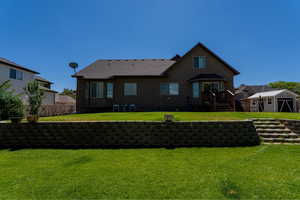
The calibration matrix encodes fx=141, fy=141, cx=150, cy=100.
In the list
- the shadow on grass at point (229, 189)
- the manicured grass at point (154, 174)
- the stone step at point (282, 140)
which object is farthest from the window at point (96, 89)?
the shadow on grass at point (229, 189)

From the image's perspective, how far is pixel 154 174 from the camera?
11.4ft

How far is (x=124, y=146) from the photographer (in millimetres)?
5902

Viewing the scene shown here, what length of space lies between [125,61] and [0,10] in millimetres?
10970

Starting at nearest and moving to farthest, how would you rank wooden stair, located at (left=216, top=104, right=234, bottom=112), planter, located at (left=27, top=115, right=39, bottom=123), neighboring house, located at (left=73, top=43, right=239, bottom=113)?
1. planter, located at (left=27, top=115, right=39, bottom=123)
2. wooden stair, located at (left=216, top=104, right=234, bottom=112)
3. neighboring house, located at (left=73, top=43, right=239, bottom=113)

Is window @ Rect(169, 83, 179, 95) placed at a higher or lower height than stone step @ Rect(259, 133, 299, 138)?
higher

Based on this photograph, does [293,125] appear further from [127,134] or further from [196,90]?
[196,90]

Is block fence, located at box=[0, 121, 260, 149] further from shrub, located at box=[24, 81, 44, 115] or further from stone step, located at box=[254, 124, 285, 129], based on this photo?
stone step, located at box=[254, 124, 285, 129]

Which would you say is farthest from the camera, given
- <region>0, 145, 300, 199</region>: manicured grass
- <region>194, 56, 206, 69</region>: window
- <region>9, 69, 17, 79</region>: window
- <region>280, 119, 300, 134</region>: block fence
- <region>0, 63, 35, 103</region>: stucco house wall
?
<region>9, 69, 17, 79</region>: window

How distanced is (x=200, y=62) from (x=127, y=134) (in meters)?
12.1

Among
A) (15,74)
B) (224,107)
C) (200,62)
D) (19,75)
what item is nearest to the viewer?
(224,107)

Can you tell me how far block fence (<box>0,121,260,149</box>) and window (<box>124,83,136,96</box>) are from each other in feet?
29.5

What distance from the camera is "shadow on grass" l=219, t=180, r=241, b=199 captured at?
2627 mm

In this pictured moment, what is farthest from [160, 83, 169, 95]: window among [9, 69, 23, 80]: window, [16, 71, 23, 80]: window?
[16, 71, 23, 80]: window

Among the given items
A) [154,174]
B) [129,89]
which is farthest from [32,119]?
[129,89]
